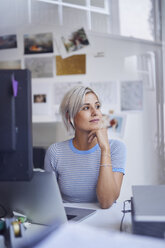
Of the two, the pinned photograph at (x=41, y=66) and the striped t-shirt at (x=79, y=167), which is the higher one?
the pinned photograph at (x=41, y=66)

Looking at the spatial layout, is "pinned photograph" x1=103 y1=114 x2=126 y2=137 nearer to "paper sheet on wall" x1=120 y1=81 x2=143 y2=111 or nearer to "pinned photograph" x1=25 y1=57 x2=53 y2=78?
"paper sheet on wall" x1=120 y1=81 x2=143 y2=111

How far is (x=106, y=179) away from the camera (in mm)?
1319

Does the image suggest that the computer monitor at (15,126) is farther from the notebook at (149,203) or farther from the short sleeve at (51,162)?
the short sleeve at (51,162)

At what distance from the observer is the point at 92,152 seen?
58.8 inches

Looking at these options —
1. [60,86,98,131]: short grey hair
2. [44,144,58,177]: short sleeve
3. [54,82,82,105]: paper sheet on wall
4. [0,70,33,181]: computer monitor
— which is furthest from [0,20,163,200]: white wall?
[0,70,33,181]: computer monitor

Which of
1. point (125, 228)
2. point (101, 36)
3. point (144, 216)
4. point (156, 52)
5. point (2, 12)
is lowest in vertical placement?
point (125, 228)

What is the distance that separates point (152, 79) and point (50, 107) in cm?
80

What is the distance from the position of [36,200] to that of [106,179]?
42 centimetres

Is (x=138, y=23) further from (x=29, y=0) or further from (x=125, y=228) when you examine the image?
(x=125, y=228)

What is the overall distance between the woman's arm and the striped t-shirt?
7 cm

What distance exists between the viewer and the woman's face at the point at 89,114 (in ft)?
5.01

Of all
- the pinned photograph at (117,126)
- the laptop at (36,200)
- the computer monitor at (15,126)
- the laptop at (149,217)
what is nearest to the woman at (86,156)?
the laptop at (36,200)

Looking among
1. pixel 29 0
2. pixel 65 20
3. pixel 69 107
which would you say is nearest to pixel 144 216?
pixel 69 107

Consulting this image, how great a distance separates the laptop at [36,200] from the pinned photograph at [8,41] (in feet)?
5.56
